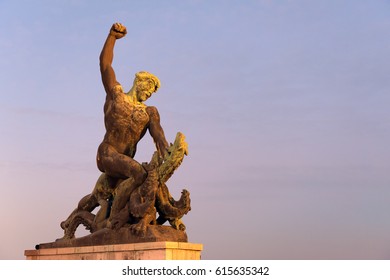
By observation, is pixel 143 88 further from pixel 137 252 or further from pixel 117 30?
pixel 137 252

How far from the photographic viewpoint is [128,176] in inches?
502

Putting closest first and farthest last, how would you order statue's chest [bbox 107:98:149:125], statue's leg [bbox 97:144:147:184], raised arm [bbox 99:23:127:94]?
statue's leg [bbox 97:144:147:184], statue's chest [bbox 107:98:149:125], raised arm [bbox 99:23:127:94]

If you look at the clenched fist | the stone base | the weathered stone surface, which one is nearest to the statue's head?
the clenched fist

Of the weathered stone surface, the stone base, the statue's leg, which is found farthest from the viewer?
the statue's leg

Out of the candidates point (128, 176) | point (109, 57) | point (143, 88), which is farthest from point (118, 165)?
point (109, 57)

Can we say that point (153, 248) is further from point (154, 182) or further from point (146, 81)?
point (146, 81)

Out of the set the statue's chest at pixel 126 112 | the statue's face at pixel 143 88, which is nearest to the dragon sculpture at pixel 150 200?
the statue's chest at pixel 126 112

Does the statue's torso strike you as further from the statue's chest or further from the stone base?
the stone base

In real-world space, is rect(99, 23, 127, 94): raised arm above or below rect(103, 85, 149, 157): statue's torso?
above

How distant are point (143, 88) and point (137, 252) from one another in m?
3.22

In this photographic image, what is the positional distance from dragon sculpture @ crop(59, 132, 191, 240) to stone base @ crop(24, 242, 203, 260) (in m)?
0.38

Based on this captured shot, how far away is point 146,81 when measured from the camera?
13.2 m

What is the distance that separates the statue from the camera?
12.4 m
